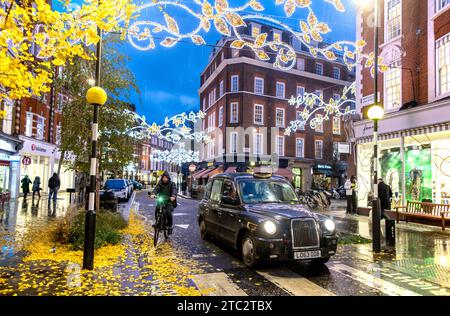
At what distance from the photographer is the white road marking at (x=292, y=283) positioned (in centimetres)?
536

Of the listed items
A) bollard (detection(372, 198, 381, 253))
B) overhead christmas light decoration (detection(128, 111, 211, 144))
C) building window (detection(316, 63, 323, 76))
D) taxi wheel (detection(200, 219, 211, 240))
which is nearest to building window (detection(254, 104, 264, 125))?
building window (detection(316, 63, 323, 76))

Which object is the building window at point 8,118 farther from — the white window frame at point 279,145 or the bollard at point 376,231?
the white window frame at point 279,145

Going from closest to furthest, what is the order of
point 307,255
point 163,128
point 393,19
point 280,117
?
point 307,255 → point 393,19 → point 163,128 → point 280,117

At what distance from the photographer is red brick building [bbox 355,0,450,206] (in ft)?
45.1

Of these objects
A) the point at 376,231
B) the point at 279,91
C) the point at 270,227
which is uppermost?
the point at 279,91

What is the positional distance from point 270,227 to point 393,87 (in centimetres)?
1322

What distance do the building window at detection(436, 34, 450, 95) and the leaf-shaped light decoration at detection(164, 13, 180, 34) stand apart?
11.1 metres

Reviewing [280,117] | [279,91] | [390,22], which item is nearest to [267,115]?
[280,117]

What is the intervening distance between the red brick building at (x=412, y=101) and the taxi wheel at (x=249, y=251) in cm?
1034

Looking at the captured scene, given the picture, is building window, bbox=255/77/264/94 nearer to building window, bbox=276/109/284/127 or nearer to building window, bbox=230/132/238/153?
building window, bbox=276/109/284/127

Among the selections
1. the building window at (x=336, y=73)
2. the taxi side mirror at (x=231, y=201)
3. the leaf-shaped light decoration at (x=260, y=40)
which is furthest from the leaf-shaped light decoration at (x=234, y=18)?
the building window at (x=336, y=73)

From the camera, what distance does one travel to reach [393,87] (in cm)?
1642

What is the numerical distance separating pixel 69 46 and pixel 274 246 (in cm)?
587

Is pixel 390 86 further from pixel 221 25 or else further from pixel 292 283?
pixel 292 283
